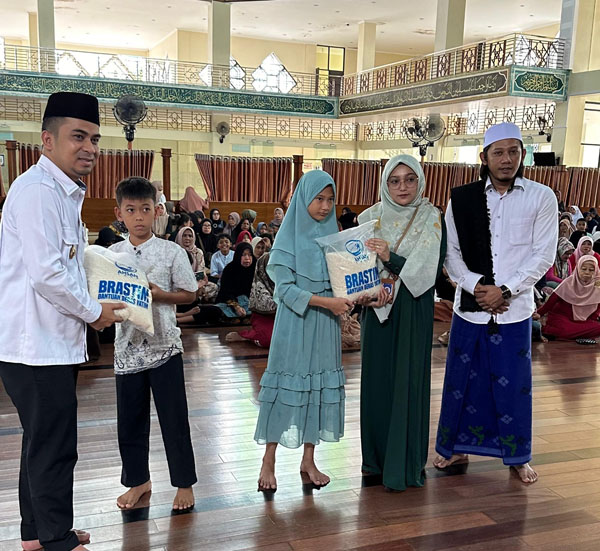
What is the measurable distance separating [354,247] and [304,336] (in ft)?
1.28

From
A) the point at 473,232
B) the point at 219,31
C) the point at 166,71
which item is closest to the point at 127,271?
the point at 473,232

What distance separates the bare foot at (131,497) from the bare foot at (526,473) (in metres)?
1.53

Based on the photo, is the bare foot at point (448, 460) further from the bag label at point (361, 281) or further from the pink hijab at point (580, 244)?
the pink hijab at point (580, 244)

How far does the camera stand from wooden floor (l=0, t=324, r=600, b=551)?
2.17 meters

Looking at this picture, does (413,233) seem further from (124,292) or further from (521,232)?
(124,292)

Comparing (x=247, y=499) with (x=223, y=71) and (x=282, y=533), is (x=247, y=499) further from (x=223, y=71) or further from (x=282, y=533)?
(x=223, y=71)

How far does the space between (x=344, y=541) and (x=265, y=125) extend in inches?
653

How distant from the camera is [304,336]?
2.40 metres

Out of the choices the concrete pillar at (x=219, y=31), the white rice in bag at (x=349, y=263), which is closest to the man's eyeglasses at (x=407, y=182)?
the white rice in bag at (x=349, y=263)

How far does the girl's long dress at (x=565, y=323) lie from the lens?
539cm

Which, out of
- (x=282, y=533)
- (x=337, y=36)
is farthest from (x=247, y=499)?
(x=337, y=36)

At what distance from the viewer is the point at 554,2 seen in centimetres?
1488

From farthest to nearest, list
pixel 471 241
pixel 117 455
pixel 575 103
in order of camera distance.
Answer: pixel 575 103 → pixel 117 455 → pixel 471 241

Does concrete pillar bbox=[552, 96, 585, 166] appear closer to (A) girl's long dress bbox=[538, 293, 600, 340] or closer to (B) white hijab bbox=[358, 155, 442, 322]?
(A) girl's long dress bbox=[538, 293, 600, 340]
